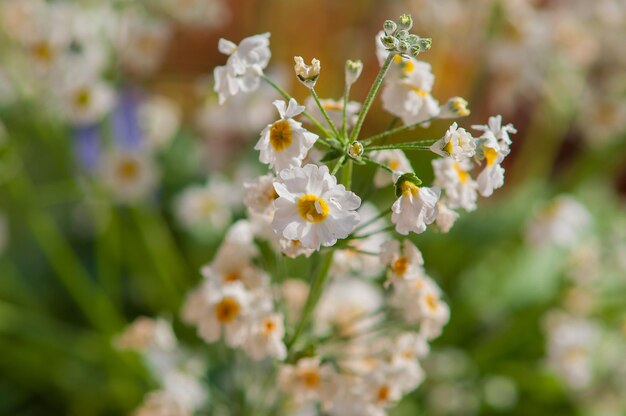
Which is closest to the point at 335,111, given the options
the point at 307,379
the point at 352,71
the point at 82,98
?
the point at 352,71

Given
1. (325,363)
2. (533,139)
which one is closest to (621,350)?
(533,139)

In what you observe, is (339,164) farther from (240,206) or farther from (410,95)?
(240,206)

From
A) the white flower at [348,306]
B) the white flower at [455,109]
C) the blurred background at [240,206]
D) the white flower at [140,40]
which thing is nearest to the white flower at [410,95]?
the white flower at [455,109]

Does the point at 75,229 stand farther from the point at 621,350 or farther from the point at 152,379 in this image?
the point at 621,350

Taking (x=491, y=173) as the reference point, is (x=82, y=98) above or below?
above

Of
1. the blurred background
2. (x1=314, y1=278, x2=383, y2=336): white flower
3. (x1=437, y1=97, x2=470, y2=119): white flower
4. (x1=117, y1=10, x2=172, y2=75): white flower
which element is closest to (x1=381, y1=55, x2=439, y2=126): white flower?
(x1=437, y1=97, x2=470, y2=119): white flower
